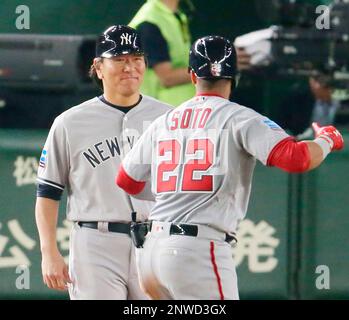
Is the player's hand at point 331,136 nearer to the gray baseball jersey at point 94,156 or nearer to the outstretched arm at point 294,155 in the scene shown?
the outstretched arm at point 294,155

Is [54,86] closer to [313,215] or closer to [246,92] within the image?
[246,92]

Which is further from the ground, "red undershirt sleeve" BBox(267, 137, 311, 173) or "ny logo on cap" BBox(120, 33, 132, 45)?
"ny logo on cap" BBox(120, 33, 132, 45)

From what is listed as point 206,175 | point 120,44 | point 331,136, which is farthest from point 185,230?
point 120,44

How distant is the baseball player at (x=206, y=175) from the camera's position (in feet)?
17.0

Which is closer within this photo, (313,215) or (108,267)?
(108,267)

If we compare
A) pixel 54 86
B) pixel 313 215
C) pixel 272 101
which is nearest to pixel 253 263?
pixel 313 215

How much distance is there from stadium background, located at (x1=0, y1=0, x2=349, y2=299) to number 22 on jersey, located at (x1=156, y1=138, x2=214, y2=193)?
193cm

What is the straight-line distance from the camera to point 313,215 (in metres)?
7.30

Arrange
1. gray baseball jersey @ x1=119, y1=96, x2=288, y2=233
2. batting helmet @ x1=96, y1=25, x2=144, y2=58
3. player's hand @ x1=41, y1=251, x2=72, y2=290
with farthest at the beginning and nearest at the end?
batting helmet @ x1=96, y1=25, x2=144, y2=58 < player's hand @ x1=41, y1=251, x2=72, y2=290 < gray baseball jersey @ x1=119, y1=96, x2=288, y2=233

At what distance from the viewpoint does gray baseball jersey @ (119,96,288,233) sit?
5.21m

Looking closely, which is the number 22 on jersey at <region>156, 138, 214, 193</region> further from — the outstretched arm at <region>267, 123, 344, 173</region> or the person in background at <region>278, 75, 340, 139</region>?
the person in background at <region>278, 75, 340, 139</region>

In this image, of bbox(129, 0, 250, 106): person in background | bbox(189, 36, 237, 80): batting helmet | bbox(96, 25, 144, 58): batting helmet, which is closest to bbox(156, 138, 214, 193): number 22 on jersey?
Answer: bbox(189, 36, 237, 80): batting helmet

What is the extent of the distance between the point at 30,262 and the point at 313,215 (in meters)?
1.46
